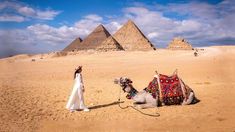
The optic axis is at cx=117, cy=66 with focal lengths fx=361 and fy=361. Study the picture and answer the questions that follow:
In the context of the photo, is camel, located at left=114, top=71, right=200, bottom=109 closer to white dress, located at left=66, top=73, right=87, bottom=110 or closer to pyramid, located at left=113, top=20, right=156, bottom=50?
white dress, located at left=66, top=73, right=87, bottom=110

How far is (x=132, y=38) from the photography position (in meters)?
121

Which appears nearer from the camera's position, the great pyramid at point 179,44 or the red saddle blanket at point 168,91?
the red saddle blanket at point 168,91

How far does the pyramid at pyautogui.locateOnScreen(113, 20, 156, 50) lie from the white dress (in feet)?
342

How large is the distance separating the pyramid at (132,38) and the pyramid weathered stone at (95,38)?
206 inches

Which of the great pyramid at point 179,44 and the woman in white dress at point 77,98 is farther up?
the great pyramid at point 179,44

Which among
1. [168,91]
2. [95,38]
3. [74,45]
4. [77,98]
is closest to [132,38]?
[95,38]

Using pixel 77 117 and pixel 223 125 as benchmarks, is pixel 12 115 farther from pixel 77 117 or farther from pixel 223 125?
pixel 223 125

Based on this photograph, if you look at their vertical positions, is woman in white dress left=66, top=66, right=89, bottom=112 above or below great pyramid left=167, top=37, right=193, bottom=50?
below

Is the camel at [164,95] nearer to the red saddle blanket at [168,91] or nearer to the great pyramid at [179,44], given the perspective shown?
the red saddle blanket at [168,91]

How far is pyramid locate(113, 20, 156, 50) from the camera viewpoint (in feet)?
387

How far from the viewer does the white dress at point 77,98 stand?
11391 millimetres

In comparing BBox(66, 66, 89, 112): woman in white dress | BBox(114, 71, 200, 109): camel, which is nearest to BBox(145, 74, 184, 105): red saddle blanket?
BBox(114, 71, 200, 109): camel

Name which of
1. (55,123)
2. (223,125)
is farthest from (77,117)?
(223,125)

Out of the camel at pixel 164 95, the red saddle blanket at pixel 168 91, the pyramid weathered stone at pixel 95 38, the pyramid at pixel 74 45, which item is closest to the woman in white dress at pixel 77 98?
the camel at pixel 164 95
